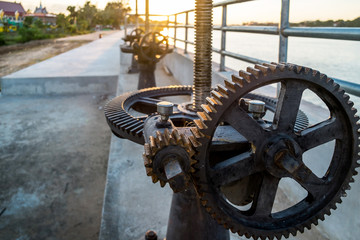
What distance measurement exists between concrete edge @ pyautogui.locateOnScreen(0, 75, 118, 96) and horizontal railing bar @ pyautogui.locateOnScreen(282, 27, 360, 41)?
6134 millimetres

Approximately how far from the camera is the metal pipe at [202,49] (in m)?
1.41

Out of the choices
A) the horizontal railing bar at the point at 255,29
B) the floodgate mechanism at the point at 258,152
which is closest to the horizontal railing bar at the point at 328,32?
the horizontal railing bar at the point at 255,29

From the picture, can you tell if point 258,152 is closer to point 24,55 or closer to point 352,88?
point 352,88

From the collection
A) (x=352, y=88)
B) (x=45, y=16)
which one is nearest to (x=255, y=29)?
(x=352, y=88)

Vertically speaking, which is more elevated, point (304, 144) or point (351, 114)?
point (351, 114)

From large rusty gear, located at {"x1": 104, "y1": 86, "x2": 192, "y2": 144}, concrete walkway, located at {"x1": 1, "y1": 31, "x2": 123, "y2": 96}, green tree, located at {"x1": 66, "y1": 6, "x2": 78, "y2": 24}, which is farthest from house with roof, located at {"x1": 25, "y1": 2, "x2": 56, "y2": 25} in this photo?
large rusty gear, located at {"x1": 104, "y1": 86, "x2": 192, "y2": 144}

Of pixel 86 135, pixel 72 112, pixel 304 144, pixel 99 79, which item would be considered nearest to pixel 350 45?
pixel 304 144

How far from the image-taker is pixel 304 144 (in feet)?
3.51

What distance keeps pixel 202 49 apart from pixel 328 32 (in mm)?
757

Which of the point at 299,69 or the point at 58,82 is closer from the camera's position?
the point at 299,69

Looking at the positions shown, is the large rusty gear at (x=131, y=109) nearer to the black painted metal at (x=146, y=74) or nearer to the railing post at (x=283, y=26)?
the railing post at (x=283, y=26)

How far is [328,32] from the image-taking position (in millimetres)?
1716

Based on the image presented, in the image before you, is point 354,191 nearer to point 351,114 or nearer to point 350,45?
point 351,114

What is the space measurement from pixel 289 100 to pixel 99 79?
7.20m
